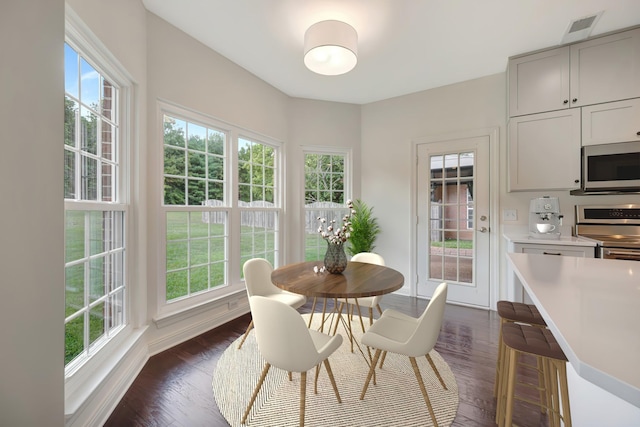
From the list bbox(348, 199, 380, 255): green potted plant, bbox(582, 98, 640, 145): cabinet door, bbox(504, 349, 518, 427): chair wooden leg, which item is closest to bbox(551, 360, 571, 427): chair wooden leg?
bbox(504, 349, 518, 427): chair wooden leg

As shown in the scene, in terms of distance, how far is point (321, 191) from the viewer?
13.1 ft

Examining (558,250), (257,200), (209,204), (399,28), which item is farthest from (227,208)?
(558,250)

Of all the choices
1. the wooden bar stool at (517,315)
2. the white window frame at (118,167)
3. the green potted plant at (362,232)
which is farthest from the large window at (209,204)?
the wooden bar stool at (517,315)

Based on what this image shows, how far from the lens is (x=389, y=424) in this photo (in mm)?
1519

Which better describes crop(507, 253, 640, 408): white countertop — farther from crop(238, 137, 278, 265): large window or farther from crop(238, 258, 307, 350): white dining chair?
crop(238, 137, 278, 265): large window

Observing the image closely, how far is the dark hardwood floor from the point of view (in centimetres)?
156

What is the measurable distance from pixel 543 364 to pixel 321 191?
9.98 ft

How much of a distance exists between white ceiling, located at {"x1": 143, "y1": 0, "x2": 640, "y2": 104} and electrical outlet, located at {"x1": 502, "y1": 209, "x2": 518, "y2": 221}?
5.42 feet

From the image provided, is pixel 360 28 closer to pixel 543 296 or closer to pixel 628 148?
pixel 543 296

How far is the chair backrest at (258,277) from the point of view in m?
2.32

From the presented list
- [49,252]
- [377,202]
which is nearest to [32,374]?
[49,252]

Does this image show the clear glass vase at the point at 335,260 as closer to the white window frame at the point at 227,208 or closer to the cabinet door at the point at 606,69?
the white window frame at the point at 227,208

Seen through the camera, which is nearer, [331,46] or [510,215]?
[331,46]

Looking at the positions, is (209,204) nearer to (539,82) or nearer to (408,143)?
(408,143)
